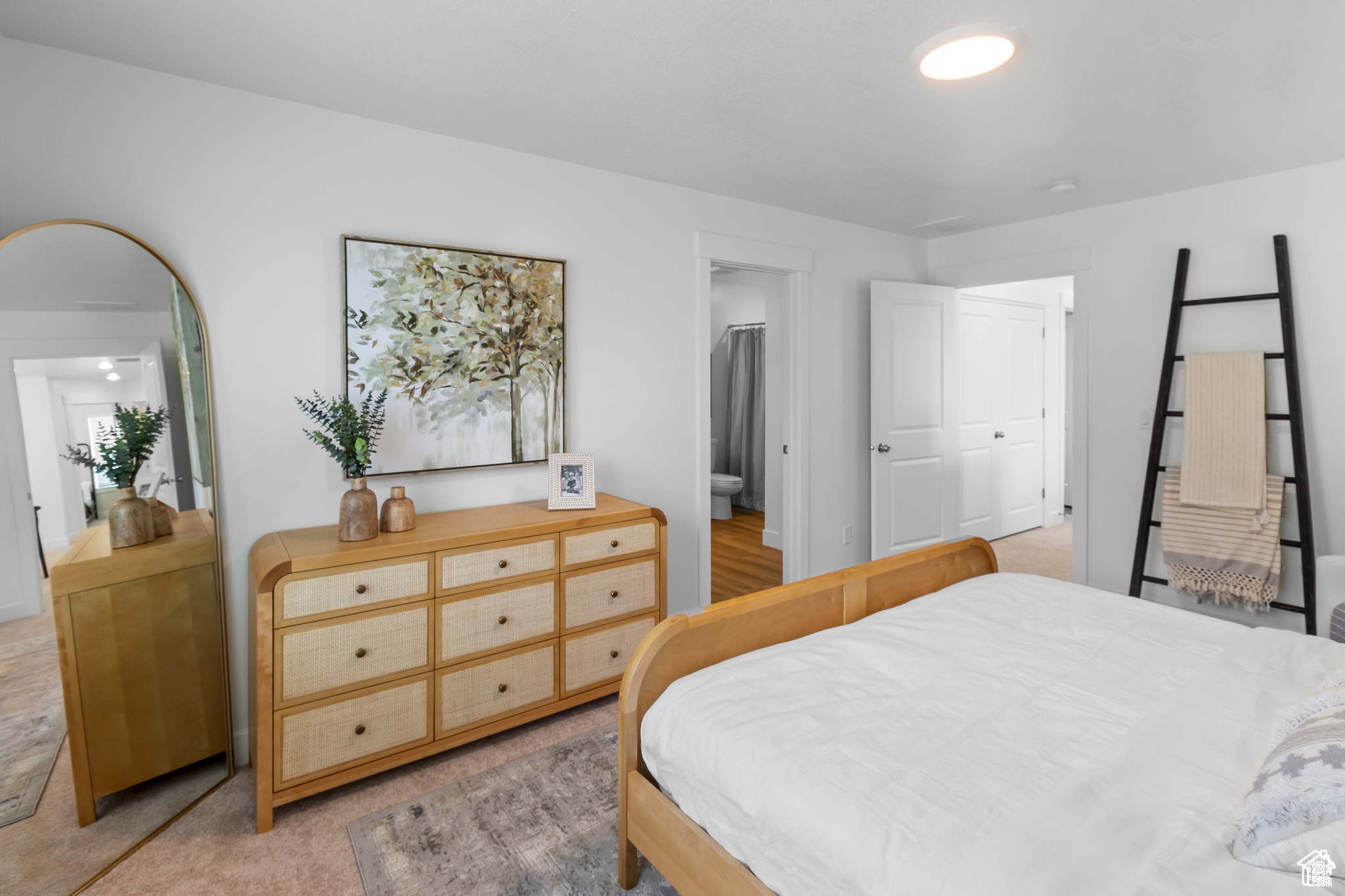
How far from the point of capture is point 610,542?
2658 mm

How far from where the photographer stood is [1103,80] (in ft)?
7.11

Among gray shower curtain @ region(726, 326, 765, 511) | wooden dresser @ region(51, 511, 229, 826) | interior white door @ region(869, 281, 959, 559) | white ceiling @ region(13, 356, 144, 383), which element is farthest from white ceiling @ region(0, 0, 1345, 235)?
gray shower curtain @ region(726, 326, 765, 511)

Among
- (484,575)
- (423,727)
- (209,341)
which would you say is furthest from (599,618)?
(209,341)

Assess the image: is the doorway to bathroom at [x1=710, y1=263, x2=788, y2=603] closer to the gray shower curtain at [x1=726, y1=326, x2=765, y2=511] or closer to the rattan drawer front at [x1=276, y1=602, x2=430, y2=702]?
the gray shower curtain at [x1=726, y1=326, x2=765, y2=511]

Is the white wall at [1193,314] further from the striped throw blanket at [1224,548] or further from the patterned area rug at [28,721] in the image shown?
the patterned area rug at [28,721]

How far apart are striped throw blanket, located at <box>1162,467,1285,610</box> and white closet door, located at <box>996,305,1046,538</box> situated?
6.43 ft

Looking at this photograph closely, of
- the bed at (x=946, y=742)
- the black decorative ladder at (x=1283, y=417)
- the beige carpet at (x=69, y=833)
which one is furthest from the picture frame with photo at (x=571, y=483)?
the black decorative ladder at (x=1283, y=417)

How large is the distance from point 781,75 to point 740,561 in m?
3.43

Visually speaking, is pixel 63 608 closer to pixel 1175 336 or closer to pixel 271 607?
pixel 271 607

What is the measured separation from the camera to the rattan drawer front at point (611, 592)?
2.58 meters

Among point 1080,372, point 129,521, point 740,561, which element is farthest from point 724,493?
point 129,521

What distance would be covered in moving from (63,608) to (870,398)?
12.8ft

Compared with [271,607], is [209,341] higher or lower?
higher

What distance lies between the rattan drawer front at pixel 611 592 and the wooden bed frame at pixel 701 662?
2.99ft
